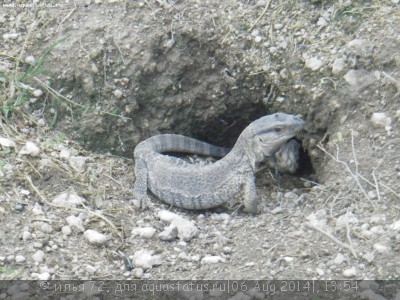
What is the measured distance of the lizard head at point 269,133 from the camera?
7609 mm

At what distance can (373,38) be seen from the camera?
7672mm

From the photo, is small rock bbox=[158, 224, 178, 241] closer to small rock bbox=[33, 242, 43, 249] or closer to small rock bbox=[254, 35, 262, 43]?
small rock bbox=[33, 242, 43, 249]

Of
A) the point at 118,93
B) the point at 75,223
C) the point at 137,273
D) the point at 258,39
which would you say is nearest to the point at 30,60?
the point at 118,93

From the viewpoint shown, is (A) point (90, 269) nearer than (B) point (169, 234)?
Yes

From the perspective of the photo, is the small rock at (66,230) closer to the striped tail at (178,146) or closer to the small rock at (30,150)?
the small rock at (30,150)

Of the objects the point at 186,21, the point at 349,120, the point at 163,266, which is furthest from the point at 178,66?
the point at 163,266

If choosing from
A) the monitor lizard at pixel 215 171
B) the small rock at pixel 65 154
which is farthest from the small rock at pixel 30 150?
the monitor lizard at pixel 215 171

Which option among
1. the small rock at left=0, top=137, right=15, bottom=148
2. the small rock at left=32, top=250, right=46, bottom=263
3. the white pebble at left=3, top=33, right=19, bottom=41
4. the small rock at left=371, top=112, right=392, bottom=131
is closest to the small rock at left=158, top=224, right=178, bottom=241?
the small rock at left=32, top=250, right=46, bottom=263

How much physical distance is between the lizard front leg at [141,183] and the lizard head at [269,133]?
968 millimetres

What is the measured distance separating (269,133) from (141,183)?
124cm

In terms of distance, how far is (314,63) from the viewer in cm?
780

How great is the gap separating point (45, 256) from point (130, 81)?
7.46 feet

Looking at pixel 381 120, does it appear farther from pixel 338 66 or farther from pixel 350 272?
pixel 350 272

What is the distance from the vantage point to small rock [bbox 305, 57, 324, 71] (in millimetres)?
7777
